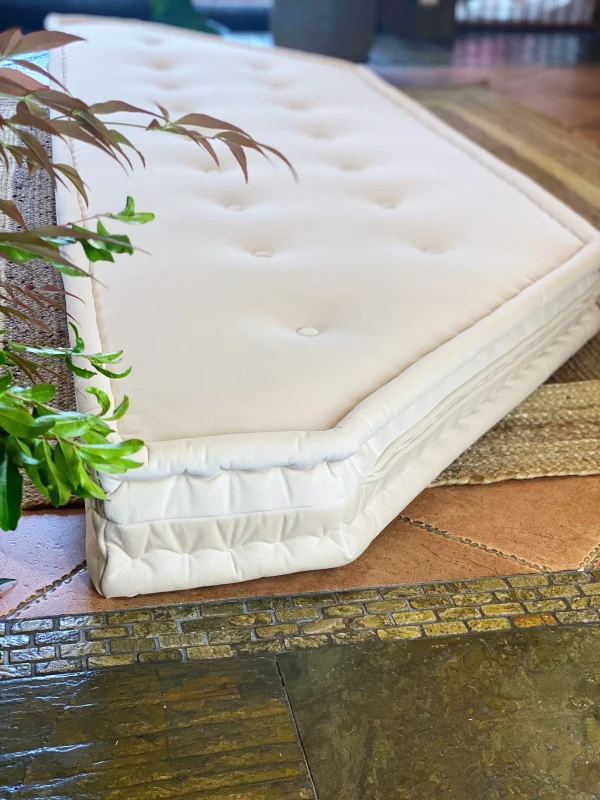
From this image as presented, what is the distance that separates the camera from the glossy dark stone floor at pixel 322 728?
30.3 inches

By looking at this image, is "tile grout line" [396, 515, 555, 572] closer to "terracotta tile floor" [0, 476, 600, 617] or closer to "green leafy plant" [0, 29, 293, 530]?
"terracotta tile floor" [0, 476, 600, 617]

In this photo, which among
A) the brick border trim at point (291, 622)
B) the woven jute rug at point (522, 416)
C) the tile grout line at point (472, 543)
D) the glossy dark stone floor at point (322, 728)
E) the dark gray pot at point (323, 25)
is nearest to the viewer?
the glossy dark stone floor at point (322, 728)

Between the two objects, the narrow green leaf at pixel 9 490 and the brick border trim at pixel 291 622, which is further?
the brick border trim at pixel 291 622

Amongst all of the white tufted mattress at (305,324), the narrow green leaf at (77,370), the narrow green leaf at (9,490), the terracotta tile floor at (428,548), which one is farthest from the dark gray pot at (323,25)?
the narrow green leaf at (9,490)

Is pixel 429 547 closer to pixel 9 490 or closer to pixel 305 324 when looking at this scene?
pixel 305 324

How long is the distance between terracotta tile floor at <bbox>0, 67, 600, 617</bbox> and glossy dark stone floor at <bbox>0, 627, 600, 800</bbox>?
0.11 metres

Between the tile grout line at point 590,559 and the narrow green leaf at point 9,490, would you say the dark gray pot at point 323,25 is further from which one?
the narrow green leaf at point 9,490

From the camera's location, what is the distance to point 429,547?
109 cm

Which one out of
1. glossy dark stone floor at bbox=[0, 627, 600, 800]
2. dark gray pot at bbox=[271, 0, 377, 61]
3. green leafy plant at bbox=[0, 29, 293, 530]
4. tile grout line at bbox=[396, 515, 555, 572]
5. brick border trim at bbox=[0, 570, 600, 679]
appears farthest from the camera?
dark gray pot at bbox=[271, 0, 377, 61]

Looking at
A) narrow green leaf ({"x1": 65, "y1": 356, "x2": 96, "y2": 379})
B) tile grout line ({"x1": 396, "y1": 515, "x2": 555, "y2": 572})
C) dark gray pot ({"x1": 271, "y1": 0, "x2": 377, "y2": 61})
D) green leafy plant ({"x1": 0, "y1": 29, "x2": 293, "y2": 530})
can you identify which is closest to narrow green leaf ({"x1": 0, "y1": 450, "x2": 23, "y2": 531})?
green leafy plant ({"x1": 0, "y1": 29, "x2": 293, "y2": 530})

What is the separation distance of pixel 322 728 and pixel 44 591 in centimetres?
35

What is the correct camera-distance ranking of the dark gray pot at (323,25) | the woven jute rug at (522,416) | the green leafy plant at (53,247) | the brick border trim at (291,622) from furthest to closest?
the dark gray pot at (323,25), the woven jute rug at (522,416), the brick border trim at (291,622), the green leafy plant at (53,247)

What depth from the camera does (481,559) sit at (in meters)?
1.07

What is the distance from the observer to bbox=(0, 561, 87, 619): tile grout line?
939 millimetres
